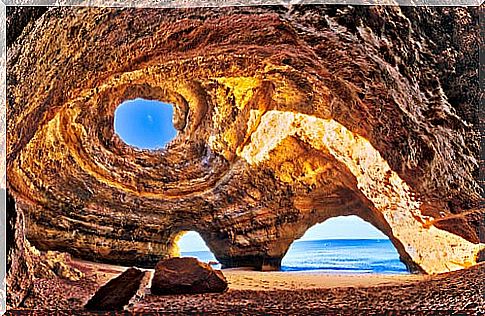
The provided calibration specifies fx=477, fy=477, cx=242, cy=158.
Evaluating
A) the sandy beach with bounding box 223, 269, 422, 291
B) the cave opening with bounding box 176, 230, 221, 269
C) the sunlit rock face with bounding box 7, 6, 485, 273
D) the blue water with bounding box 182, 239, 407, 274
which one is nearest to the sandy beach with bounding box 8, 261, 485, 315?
the sandy beach with bounding box 223, 269, 422, 291

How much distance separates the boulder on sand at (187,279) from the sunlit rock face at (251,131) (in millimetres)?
1246

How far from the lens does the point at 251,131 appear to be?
15.5ft

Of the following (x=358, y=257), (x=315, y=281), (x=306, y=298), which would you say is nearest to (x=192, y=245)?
(x=358, y=257)

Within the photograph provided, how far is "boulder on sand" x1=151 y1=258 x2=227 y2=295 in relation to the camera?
3.16m

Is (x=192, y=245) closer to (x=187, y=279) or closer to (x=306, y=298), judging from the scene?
(x=187, y=279)

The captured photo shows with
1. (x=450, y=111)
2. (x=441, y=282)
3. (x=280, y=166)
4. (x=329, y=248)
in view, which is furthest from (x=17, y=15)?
(x=329, y=248)

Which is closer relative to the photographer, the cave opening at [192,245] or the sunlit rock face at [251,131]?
the sunlit rock face at [251,131]

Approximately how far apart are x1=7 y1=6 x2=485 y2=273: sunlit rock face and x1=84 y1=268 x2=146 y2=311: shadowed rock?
103 centimetres

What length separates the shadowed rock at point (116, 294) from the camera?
9.34 ft

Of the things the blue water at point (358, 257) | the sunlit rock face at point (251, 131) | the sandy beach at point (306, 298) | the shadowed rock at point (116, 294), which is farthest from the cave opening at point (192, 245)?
the shadowed rock at point (116, 294)

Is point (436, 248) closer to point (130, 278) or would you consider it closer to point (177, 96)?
point (130, 278)

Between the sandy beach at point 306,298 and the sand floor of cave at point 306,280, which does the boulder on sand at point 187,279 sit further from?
the sand floor of cave at point 306,280

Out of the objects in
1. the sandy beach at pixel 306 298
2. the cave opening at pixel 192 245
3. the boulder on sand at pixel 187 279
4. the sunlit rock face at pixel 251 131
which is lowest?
the sandy beach at pixel 306 298

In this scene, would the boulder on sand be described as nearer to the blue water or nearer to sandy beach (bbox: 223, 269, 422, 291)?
sandy beach (bbox: 223, 269, 422, 291)
